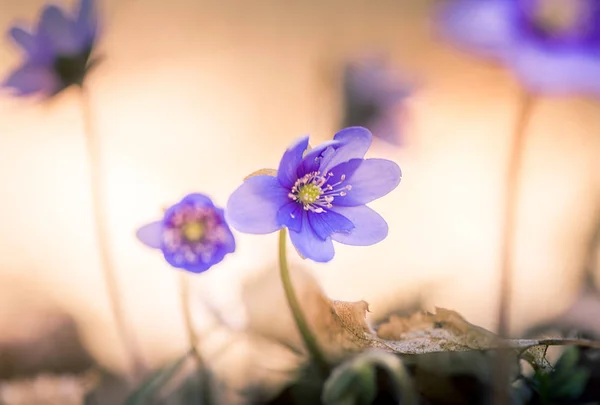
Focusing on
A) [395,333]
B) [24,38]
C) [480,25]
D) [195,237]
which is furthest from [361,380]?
[24,38]

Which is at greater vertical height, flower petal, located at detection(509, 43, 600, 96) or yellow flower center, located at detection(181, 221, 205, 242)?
flower petal, located at detection(509, 43, 600, 96)

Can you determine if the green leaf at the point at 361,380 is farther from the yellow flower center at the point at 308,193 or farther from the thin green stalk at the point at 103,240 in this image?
the thin green stalk at the point at 103,240

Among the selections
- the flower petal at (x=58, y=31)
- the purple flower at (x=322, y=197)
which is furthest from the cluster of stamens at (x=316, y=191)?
the flower petal at (x=58, y=31)

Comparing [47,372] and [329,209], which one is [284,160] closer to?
[329,209]

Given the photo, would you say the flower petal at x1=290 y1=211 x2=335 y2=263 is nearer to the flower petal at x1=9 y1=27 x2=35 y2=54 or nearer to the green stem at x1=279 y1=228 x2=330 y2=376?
the green stem at x1=279 y1=228 x2=330 y2=376

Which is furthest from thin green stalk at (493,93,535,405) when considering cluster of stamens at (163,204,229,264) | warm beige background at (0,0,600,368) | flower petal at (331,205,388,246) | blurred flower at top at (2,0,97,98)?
blurred flower at top at (2,0,97,98)

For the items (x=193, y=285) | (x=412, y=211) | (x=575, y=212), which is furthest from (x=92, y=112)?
(x=575, y=212)
